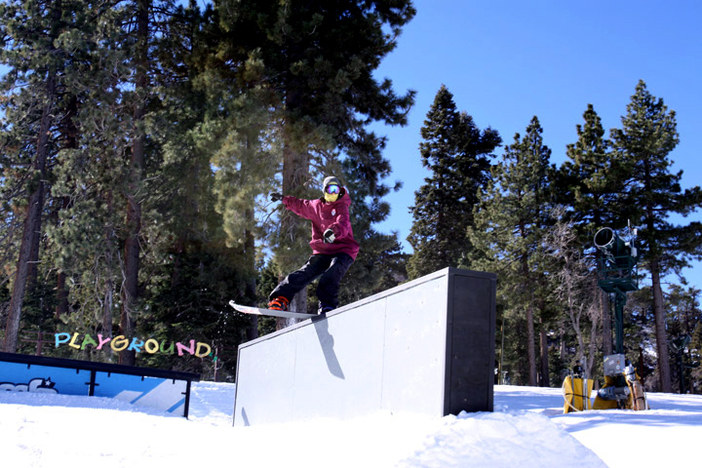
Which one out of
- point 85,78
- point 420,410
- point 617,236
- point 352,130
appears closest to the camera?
point 420,410

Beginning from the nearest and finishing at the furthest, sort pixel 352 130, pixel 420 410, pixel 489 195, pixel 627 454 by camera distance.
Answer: pixel 420 410, pixel 627 454, pixel 352 130, pixel 489 195

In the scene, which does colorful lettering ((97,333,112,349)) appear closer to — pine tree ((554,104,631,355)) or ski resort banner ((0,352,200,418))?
ski resort banner ((0,352,200,418))

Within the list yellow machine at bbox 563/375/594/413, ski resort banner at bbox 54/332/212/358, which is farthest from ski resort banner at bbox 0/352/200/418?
ski resort banner at bbox 54/332/212/358

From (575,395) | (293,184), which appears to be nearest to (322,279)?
(575,395)

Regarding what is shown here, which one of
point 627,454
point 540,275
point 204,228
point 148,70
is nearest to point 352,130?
point 204,228

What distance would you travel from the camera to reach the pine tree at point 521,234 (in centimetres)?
3050

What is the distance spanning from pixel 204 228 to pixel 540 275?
17.8 metres

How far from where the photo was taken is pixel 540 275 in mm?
30688

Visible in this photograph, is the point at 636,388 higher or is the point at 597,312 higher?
the point at 597,312

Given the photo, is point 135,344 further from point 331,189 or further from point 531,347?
point 531,347

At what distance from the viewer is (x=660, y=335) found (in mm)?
26516

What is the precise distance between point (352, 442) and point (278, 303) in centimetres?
284

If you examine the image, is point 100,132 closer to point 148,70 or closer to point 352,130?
point 148,70

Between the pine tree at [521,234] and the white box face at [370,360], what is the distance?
2469 centimetres
